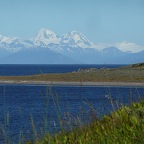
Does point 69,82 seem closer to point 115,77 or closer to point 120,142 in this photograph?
point 115,77

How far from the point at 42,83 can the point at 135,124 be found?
11059 centimetres

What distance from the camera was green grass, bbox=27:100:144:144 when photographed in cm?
717

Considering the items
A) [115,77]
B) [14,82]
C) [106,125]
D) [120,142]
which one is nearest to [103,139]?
[120,142]

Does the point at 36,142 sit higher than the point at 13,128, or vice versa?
the point at 36,142

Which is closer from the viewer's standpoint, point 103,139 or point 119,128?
point 103,139

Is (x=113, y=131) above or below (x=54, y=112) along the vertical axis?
above

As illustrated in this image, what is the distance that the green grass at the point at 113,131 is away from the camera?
7172 millimetres

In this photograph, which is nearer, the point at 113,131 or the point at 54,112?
the point at 113,131

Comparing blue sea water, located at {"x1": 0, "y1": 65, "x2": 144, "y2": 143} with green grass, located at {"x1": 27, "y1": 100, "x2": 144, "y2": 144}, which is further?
blue sea water, located at {"x1": 0, "y1": 65, "x2": 144, "y2": 143}

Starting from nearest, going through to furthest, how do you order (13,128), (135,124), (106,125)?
(135,124) < (106,125) < (13,128)

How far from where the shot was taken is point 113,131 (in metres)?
7.66

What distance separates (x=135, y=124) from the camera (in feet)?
25.1

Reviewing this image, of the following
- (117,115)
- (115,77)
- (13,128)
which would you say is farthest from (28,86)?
(117,115)

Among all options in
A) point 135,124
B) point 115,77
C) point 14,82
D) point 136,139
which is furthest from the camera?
point 14,82
